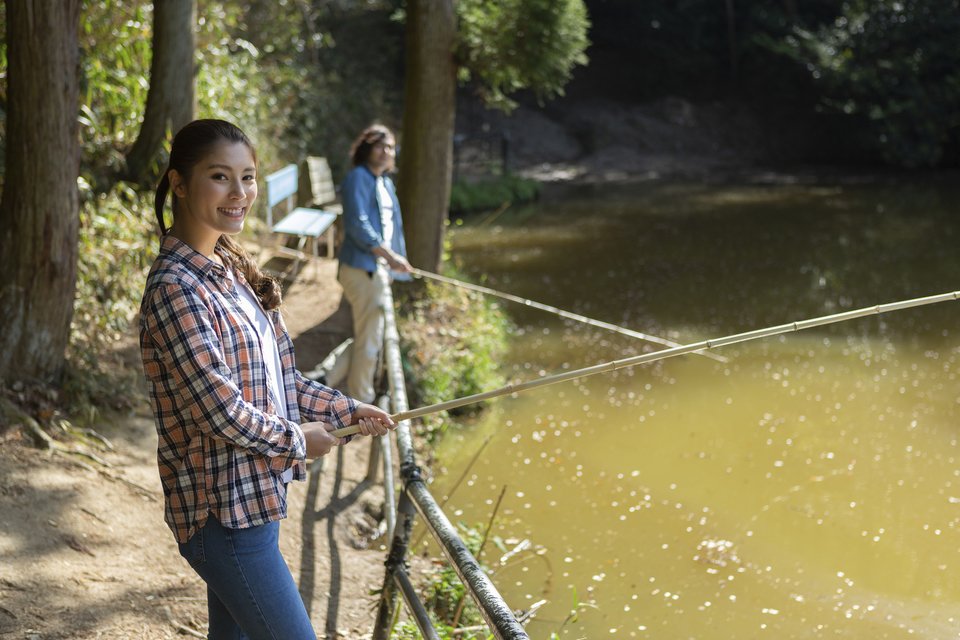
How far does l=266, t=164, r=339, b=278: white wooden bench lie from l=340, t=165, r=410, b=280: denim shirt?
8.99 feet

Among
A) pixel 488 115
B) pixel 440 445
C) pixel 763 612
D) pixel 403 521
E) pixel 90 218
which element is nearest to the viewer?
pixel 403 521

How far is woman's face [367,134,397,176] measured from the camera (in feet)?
20.2

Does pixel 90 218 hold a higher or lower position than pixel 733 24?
lower

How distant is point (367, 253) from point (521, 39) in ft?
9.81

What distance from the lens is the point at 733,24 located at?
2712 cm

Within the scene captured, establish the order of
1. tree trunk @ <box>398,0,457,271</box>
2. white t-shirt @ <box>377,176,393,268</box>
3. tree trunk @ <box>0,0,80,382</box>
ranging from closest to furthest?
1. tree trunk @ <box>0,0,80,382</box>
2. white t-shirt @ <box>377,176,393,268</box>
3. tree trunk @ <box>398,0,457,271</box>

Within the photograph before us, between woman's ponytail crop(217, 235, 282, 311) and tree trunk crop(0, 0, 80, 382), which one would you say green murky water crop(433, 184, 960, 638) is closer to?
tree trunk crop(0, 0, 80, 382)

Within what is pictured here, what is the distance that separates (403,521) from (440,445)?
3481 millimetres

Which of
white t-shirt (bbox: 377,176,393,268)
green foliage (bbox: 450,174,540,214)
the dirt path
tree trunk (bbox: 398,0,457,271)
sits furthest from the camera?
green foliage (bbox: 450,174,540,214)

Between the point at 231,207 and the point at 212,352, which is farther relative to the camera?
the point at 231,207

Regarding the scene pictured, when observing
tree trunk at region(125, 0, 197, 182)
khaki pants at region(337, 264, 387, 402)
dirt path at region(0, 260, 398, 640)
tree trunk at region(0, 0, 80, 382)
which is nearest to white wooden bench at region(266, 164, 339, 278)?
tree trunk at region(125, 0, 197, 182)

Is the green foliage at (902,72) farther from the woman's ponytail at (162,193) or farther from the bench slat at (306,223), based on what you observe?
the woman's ponytail at (162,193)

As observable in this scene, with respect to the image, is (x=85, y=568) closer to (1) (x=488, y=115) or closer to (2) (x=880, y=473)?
(2) (x=880, y=473)

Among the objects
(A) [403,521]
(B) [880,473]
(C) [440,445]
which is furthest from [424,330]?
(A) [403,521]
